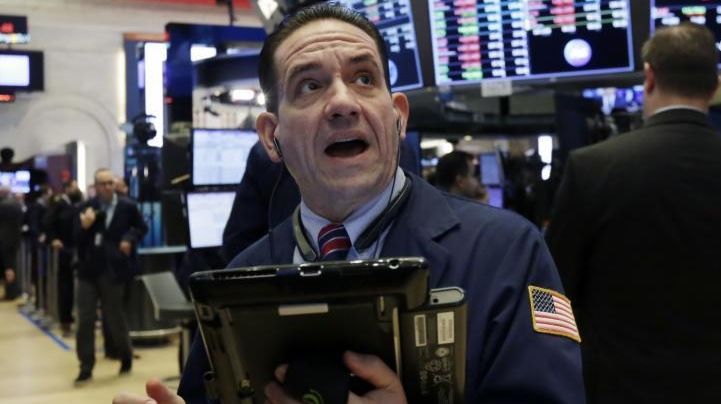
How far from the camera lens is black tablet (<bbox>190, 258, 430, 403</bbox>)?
107 cm

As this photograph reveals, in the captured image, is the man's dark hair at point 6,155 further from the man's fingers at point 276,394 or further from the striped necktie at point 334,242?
the man's fingers at point 276,394

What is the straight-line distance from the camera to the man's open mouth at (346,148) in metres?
1.45

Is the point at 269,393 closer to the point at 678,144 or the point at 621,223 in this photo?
the point at 621,223

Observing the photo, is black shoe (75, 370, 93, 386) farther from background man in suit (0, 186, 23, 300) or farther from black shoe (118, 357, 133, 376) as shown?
background man in suit (0, 186, 23, 300)

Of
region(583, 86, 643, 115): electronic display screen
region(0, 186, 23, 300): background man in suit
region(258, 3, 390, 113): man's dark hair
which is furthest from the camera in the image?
region(0, 186, 23, 300): background man in suit

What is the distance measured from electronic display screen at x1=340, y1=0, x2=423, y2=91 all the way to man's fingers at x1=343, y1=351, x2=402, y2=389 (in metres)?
2.40

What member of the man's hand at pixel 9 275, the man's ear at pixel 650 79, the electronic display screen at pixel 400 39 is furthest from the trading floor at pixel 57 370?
the man's ear at pixel 650 79

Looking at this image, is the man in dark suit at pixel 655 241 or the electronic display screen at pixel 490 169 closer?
the man in dark suit at pixel 655 241

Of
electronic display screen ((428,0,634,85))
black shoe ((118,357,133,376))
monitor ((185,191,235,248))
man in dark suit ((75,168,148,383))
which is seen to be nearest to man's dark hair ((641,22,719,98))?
electronic display screen ((428,0,634,85))

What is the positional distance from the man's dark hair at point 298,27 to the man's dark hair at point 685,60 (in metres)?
1.02

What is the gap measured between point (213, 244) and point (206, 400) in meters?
2.62

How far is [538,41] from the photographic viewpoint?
3232 mm

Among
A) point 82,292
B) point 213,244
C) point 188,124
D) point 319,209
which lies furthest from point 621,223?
point 82,292

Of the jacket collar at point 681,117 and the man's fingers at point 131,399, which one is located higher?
the jacket collar at point 681,117
